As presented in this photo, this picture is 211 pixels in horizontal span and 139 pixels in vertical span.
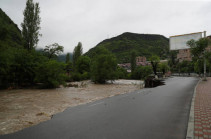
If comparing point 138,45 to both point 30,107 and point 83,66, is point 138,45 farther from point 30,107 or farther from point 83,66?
point 30,107

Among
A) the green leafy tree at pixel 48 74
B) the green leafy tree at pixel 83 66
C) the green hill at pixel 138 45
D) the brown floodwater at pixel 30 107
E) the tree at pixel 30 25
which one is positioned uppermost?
the green hill at pixel 138 45

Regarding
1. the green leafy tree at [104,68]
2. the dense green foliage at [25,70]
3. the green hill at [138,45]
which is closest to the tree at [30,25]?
the dense green foliage at [25,70]

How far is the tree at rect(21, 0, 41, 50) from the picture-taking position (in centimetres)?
2411

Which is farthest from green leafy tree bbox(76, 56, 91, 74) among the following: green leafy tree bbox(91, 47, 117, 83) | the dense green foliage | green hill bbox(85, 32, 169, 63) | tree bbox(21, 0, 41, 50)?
green hill bbox(85, 32, 169, 63)

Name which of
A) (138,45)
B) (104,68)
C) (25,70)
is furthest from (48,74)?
(138,45)

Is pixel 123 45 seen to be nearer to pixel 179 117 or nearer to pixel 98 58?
pixel 98 58

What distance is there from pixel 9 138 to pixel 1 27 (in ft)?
57.3

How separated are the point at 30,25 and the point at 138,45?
416 feet

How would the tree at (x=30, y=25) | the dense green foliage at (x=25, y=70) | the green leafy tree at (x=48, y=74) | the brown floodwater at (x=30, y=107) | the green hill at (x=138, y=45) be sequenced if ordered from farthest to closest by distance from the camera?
1. the green hill at (x=138, y=45)
2. the tree at (x=30, y=25)
3. the green leafy tree at (x=48, y=74)
4. the dense green foliage at (x=25, y=70)
5. the brown floodwater at (x=30, y=107)

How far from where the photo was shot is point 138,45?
140 meters

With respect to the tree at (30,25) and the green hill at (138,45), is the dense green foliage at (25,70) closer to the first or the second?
the tree at (30,25)

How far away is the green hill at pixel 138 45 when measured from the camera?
391 feet

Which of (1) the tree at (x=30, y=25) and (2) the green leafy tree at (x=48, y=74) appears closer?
(2) the green leafy tree at (x=48, y=74)

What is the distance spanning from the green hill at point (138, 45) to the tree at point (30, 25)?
8097cm
